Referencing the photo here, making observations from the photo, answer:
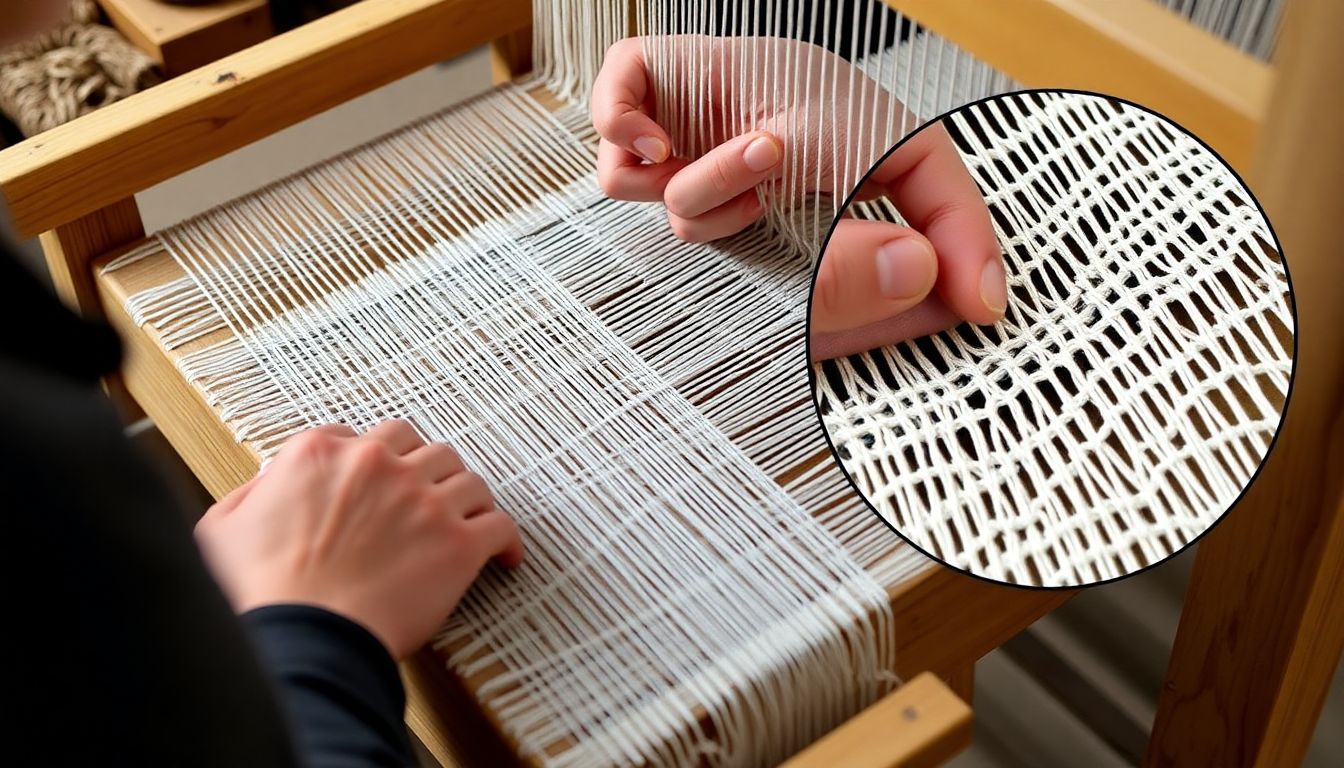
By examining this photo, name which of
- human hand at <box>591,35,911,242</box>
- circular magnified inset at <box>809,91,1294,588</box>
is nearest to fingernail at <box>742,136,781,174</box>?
human hand at <box>591,35,911,242</box>

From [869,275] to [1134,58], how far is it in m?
0.15

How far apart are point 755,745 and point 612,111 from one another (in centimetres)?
43

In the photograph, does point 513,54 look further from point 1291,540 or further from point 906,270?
point 1291,540

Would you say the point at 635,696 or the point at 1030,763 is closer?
the point at 635,696

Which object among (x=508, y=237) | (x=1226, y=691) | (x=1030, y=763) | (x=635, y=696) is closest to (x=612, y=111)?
(x=508, y=237)

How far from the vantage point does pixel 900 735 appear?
0.62 m

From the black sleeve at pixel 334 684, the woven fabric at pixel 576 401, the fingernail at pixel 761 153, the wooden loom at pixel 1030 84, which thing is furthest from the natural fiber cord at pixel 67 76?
the black sleeve at pixel 334 684

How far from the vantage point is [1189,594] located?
89 centimetres

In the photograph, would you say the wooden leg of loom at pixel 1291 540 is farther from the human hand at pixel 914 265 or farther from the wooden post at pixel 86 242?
the wooden post at pixel 86 242

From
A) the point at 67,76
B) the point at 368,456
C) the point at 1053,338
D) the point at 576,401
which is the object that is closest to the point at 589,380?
the point at 576,401

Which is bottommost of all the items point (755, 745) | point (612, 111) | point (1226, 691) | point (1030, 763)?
point (1030, 763)

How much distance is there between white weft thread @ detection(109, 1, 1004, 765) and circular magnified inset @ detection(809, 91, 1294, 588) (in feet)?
0.19

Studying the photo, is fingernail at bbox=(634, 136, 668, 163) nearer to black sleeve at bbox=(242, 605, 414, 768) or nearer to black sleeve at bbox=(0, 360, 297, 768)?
black sleeve at bbox=(242, 605, 414, 768)

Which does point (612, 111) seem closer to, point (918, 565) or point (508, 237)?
point (508, 237)
